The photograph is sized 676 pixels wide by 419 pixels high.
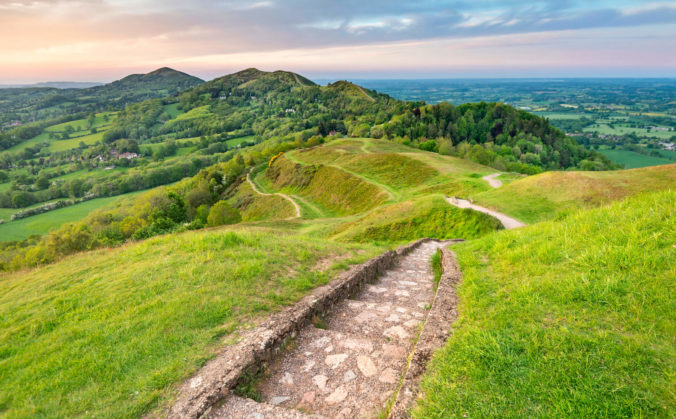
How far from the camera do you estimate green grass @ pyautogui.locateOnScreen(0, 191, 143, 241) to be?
88750 millimetres

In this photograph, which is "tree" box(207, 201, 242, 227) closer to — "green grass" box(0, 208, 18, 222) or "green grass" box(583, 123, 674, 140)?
"green grass" box(0, 208, 18, 222)

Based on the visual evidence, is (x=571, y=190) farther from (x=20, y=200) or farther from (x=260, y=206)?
(x=20, y=200)

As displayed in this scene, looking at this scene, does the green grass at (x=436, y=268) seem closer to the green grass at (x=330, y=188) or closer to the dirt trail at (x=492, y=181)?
the dirt trail at (x=492, y=181)

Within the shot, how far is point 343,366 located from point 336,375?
0.23 meters

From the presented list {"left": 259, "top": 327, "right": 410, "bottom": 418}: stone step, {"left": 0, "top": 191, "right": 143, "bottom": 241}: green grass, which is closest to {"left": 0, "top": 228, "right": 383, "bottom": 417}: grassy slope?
{"left": 259, "top": 327, "right": 410, "bottom": 418}: stone step

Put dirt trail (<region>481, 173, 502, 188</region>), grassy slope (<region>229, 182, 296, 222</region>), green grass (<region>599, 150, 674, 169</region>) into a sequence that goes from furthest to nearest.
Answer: green grass (<region>599, 150, 674, 169</region>) < grassy slope (<region>229, 182, 296, 222</region>) < dirt trail (<region>481, 173, 502, 188</region>)

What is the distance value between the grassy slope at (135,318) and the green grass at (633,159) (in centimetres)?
16838

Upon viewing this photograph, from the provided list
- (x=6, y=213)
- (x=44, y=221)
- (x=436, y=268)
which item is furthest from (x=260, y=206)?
(x=6, y=213)

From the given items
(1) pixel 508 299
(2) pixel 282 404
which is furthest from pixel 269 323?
(1) pixel 508 299

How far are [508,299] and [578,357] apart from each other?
6.05 ft

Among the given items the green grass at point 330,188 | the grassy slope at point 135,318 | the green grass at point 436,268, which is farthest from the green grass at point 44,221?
the green grass at point 436,268

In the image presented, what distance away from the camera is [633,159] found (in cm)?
13725

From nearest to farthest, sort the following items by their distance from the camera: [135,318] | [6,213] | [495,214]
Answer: [135,318], [495,214], [6,213]

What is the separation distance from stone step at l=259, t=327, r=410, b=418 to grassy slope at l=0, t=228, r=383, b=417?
142 centimetres
